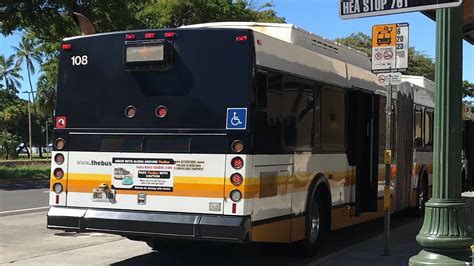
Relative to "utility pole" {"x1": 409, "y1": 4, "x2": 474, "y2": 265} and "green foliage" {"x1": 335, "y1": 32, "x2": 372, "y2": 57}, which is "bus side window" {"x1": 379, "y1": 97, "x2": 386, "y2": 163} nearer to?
"utility pole" {"x1": 409, "y1": 4, "x2": 474, "y2": 265}

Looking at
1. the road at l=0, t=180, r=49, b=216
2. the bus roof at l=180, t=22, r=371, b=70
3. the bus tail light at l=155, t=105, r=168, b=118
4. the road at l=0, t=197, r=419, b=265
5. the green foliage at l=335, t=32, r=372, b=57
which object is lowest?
the road at l=0, t=180, r=49, b=216

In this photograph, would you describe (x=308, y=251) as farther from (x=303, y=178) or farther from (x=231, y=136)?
(x=231, y=136)

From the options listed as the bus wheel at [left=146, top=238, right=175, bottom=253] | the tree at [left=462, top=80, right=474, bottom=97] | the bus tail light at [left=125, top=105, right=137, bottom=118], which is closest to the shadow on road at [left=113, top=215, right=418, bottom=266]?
the bus wheel at [left=146, top=238, right=175, bottom=253]

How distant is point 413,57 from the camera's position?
148 ft

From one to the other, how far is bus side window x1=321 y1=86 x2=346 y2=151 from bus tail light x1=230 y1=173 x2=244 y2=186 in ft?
7.85

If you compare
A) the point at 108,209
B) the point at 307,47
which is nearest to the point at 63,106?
the point at 108,209

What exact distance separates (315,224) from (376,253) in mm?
1102

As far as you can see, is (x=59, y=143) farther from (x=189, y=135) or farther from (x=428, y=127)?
(x=428, y=127)

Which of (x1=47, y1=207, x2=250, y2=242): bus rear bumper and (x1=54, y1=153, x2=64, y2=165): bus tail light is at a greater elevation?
(x1=54, y1=153, x2=64, y2=165): bus tail light

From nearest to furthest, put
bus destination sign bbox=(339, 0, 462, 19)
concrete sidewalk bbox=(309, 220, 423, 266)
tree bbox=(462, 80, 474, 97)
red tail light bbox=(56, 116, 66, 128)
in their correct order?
bus destination sign bbox=(339, 0, 462, 19)
red tail light bbox=(56, 116, 66, 128)
concrete sidewalk bbox=(309, 220, 423, 266)
tree bbox=(462, 80, 474, 97)

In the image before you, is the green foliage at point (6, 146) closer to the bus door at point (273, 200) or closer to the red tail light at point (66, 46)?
the red tail light at point (66, 46)

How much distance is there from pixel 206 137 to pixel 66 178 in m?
2.00

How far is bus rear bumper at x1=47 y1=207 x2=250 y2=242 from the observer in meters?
6.63

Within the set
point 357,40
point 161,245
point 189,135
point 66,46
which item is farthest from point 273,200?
point 357,40
